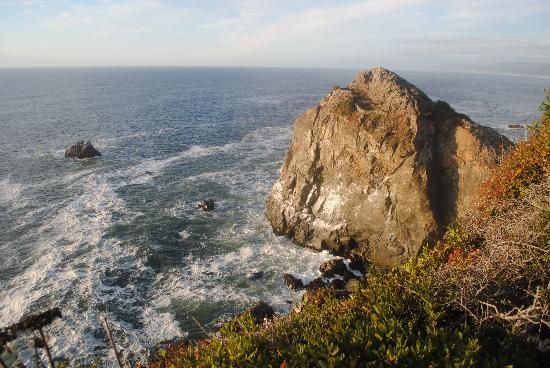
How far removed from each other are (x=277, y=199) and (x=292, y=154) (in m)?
4.67

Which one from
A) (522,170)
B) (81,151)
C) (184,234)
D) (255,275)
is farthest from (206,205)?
(522,170)

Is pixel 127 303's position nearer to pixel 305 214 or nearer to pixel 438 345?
pixel 305 214

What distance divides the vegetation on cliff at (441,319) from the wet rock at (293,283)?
606 inches

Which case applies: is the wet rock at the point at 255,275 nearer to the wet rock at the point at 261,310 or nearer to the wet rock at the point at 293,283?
the wet rock at the point at 293,283

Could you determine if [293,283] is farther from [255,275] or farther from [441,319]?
[441,319]

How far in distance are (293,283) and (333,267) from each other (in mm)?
3518

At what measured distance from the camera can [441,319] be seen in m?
10.9

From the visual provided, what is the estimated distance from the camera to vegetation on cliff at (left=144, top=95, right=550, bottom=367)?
9039 mm

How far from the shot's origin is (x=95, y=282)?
31266mm

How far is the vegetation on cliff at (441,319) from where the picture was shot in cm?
904

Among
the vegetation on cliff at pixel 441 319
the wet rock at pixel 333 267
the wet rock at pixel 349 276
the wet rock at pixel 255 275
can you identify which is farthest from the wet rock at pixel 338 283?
the vegetation on cliff at pixel 441 319

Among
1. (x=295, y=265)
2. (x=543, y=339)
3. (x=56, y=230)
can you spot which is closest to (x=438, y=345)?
(x=543, y=339)

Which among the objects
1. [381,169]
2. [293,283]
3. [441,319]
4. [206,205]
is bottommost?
[293,283]

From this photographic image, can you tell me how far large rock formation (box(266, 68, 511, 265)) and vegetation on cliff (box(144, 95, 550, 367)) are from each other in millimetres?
14376
